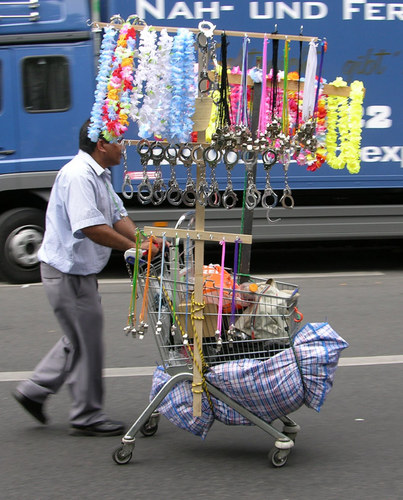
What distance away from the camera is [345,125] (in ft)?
13.0

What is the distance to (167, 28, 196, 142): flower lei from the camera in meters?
3.61

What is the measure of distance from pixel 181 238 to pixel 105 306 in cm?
410

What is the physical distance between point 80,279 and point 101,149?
70 cm

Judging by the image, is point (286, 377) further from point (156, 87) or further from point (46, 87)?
point (46, 87)

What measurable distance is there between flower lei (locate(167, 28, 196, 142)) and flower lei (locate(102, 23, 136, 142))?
0.62 feet

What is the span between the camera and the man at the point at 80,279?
4.29 meters

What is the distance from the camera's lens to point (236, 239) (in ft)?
12.5

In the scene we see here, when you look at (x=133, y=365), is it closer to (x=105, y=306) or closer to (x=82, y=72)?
(x=105, y=306)

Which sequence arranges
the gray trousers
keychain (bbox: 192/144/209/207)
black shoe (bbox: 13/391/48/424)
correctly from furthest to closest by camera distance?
black shoe (bbox: 13/391/48/424) < the gray trousers < keychain (bbox: 192/144/209/207)

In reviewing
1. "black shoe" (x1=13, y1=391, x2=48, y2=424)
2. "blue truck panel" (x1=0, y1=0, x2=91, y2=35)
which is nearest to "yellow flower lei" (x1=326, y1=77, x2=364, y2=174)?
"black shoe" (x1=13, y1=391, x2=48, y2=424)

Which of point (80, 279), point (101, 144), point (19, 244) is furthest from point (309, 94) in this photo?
point (19, 244)

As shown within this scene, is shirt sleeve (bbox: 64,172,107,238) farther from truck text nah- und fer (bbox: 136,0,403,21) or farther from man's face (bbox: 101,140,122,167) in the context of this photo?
truck text nah- und fer (bbox: 136,0,403,21)

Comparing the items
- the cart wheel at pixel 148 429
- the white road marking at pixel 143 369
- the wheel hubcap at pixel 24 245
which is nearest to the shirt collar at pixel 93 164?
the cart wheel at pixel 148 429

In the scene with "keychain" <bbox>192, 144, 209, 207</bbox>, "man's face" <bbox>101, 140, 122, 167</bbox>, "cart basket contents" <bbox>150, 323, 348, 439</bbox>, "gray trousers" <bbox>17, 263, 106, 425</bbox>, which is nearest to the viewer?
"keychain" <bbox>192, 144, 209, 207</bbox>
